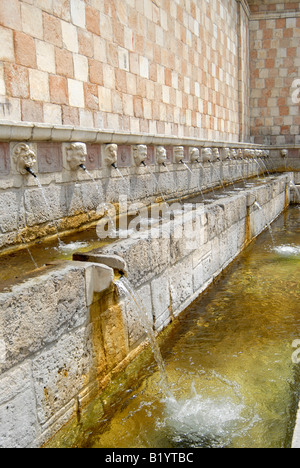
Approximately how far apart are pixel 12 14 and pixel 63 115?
3.82 feet

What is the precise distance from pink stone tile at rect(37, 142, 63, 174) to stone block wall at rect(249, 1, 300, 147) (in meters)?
11.9

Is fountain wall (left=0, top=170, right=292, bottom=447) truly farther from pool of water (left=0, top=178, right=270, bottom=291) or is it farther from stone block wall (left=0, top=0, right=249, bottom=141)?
stone block wall (left=0, top=0, right=249, bottom=141)

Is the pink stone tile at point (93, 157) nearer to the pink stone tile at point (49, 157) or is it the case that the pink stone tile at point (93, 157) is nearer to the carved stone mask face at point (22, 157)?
the pink stone tile at point (49, 157)

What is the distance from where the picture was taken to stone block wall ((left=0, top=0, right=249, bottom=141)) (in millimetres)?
4250

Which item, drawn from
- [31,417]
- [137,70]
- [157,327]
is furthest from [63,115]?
[31,417]

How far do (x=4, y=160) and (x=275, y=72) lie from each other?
13.7m

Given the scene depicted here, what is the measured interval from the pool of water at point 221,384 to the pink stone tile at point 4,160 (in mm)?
1895

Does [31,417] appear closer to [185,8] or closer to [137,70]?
[137,70]

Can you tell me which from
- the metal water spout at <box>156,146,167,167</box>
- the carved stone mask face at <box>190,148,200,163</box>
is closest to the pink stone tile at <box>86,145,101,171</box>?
the metal water spout at <box>156,146,167,167</box>

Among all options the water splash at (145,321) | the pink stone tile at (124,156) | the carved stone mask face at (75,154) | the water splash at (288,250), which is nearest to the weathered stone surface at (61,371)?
the water splash at (145,321)

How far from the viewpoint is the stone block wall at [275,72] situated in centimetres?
1439

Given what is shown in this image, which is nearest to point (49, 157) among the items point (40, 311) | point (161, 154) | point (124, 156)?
point (124, 156)

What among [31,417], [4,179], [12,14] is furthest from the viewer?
[12,14]

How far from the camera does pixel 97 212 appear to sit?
4.66 meters
